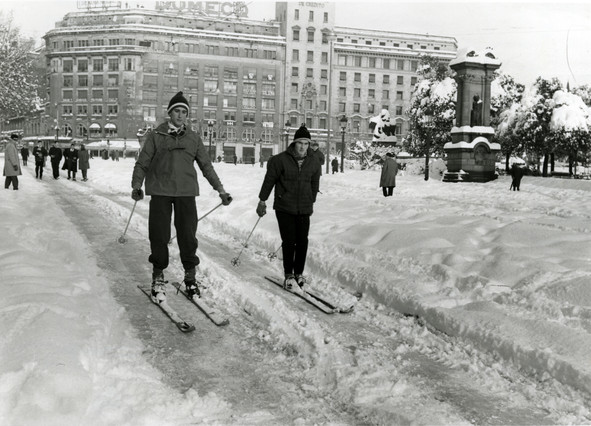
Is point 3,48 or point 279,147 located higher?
point 3,48

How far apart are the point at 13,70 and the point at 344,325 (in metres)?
47.1

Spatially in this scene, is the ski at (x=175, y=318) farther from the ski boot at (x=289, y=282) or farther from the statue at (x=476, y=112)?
the statue at (x=476, y=112)

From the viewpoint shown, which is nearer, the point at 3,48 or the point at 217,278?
the point at 217,278

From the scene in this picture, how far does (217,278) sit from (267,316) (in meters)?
1.61

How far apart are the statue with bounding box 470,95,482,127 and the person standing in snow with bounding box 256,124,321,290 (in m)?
22.7

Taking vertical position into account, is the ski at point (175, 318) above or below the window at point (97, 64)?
below

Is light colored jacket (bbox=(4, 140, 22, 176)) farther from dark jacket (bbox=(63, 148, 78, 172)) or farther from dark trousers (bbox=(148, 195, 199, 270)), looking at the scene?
dark trousers (bbox=(148, 195, 199, 270))

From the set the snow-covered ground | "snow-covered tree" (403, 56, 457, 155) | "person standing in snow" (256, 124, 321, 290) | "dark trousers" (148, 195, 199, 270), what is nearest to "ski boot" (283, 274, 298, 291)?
"person standing in snow" (256, 124, 321, 290)

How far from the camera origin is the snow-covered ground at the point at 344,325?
131 inches

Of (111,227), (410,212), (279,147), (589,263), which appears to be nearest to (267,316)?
(589,263)

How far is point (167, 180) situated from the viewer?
5.34m

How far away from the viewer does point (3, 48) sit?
42875 millimetres

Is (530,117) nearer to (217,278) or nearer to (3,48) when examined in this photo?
(217,278)

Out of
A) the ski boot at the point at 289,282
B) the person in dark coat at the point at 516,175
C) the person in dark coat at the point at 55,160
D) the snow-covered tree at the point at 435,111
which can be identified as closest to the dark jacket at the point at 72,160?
the person in dark coat at the point at 55,160
